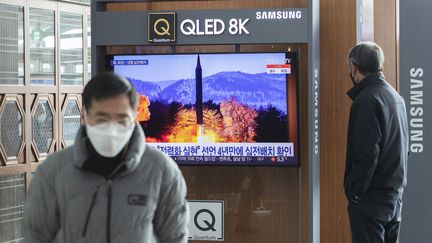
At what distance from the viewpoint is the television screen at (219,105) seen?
483 cm

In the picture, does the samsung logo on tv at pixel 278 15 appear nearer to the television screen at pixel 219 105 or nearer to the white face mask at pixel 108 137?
the television screen at pixel 219 105

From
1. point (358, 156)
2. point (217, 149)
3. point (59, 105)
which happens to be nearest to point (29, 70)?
point (59, 105)

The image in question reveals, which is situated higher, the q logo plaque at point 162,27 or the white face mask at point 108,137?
the q logo plaque at point 162,27

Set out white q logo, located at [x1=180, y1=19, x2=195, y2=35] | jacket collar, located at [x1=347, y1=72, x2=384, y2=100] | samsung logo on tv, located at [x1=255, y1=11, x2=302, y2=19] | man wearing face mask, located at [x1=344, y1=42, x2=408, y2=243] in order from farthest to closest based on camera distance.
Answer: white q logo, located at [x1=180, y1=19, x2=195, y2=35], samsung logo on tv, located at [x1=255, y1=11, x2=302, y2=19], jacket collar, located at [x1=347, y1=72, x2=384, y2=100], man wearing face mask, located at [x1=344, y1=42, x2=408, y2=243]

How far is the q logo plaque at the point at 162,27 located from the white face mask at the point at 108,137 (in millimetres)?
2722

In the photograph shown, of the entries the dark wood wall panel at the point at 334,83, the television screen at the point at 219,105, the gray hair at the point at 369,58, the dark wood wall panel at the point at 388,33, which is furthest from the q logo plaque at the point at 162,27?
the dark wood wall panel at the point at 388,33

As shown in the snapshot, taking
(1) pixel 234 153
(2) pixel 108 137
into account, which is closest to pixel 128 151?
(2) pixel 108 137

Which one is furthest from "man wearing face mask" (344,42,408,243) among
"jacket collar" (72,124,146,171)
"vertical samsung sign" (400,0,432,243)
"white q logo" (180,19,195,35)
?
"jacket collar" (72,124,146,171)

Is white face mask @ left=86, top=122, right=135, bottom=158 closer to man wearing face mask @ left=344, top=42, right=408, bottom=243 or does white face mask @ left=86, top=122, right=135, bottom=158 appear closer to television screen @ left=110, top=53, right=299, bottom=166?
man wearing face mask @ left=344, top=42, right=408, bottom=243

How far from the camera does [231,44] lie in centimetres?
484

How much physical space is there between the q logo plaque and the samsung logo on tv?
609 mm

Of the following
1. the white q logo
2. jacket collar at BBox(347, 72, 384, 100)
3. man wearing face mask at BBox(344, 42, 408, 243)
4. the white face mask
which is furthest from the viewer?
the white q logo

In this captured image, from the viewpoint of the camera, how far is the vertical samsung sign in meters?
6.02

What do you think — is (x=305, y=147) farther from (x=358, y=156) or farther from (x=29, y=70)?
(x=29, y=70)
